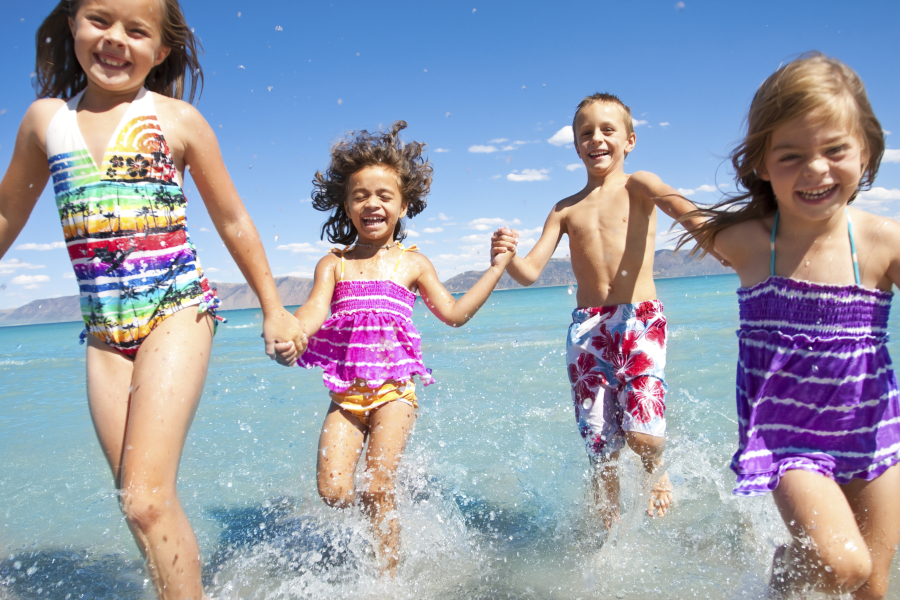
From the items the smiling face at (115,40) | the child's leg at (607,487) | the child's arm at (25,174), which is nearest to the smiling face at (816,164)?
the child's leg at (607,487)

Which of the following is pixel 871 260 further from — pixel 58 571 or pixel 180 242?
pixel 58 571

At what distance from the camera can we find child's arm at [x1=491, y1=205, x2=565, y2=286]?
3.28 m

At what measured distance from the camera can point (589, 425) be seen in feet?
10.9

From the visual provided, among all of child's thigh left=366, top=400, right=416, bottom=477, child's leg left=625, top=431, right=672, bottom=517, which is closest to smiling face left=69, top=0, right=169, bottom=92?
child's thigh left=366, top=400, right=416, bottom=477

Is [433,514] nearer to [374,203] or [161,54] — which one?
[374,203]

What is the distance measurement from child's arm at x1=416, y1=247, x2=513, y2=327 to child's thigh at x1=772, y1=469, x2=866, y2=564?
1.54m

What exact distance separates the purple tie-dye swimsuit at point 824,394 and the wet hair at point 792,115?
1.10 ft

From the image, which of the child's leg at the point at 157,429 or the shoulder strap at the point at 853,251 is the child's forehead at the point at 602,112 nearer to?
the shoulder strap at the point at 853,251

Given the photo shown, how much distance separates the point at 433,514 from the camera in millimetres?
3334

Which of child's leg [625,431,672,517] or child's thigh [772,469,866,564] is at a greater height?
child's thigh [772,469,866,564]

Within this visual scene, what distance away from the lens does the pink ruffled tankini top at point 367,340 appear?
121 inches

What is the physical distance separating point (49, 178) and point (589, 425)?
269 centimetres

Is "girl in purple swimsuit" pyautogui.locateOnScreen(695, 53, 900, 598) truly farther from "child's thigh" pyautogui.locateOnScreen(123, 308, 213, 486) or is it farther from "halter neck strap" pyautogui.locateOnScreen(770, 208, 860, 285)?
"child's thigh" pyautogui.locateOnScreen(123, 308, 213, 486)

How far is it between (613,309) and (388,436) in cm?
136
